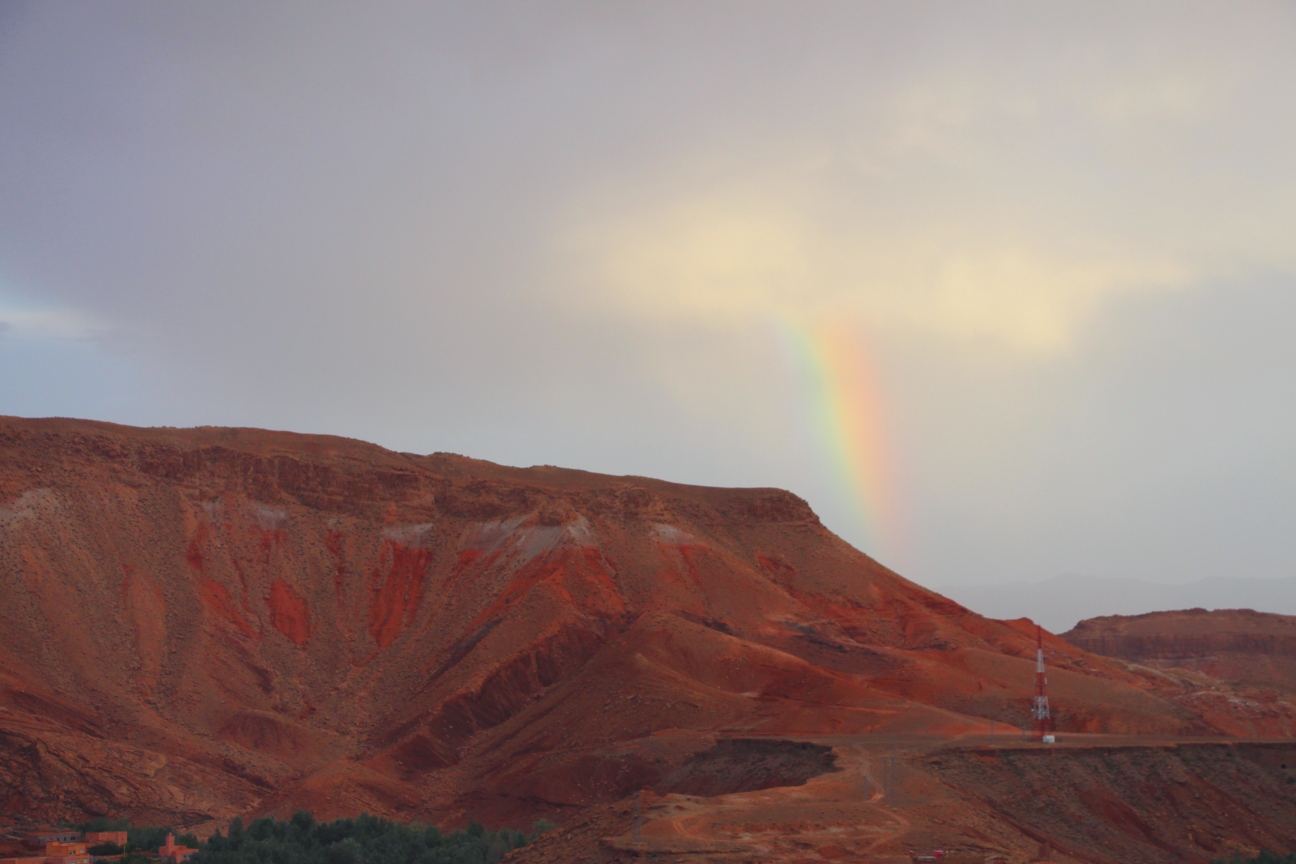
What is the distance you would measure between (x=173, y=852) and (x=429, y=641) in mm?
32980

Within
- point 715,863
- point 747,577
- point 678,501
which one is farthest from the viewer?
point 678,501

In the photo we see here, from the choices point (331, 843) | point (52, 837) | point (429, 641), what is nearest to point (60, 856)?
point (52, 837)

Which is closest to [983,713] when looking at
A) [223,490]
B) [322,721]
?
[322,721]

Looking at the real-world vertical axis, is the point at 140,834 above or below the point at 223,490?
below

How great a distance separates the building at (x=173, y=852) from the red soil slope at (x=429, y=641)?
9.62 meters

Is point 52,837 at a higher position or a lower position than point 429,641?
lower

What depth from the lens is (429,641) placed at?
7862 centimetres

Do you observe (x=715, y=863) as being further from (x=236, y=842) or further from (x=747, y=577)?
(x=747, y=577)

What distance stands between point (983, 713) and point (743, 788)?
2418 centimetres

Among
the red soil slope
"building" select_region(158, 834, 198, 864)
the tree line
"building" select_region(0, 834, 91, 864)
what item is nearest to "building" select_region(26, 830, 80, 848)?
"building" select_region(0, 834, 91, 864)

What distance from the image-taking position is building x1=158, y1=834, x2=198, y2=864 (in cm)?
4491

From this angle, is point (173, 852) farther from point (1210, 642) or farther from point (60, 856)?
point (1210, 642)

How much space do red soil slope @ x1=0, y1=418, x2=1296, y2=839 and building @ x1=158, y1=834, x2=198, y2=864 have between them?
379 inches

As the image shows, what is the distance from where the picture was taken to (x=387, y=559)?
86.2 meters
